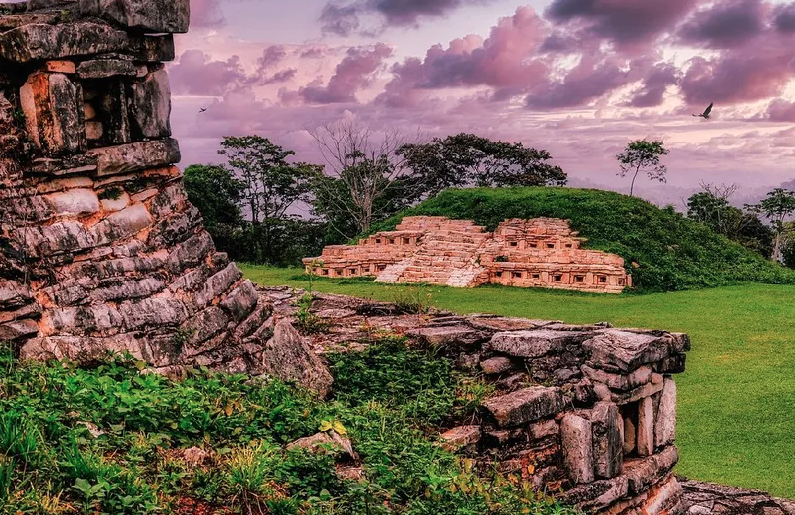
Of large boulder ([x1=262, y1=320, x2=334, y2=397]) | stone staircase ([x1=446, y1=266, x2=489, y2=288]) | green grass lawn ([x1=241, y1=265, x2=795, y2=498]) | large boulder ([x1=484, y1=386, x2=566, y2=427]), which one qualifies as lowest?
green grass lawn ([x1=241, y1=265, x2=795, y2=498])

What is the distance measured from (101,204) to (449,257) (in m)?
16.8

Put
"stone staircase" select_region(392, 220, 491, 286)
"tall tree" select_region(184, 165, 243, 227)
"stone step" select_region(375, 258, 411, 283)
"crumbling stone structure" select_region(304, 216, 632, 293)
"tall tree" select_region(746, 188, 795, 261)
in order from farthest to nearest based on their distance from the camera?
"tall tree" select_region(746, 188, 795, 261) < "tall tree" select_region(184, 165, 243, 227) < "stone step" select_region(375, 258, 411, 283) < "stone staircase" select_region(392, 220, 491, 286) < "crumbling stone structure" select_region(304, 216, 632, 293)

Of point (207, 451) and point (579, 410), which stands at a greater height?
point (207, 451)

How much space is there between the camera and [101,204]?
550 cm

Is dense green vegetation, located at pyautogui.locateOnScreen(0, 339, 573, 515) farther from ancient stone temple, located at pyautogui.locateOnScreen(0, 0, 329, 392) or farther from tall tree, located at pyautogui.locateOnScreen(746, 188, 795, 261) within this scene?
tall tree, located at pyautogui.locateOnScreen(746, 188, 795, 261)

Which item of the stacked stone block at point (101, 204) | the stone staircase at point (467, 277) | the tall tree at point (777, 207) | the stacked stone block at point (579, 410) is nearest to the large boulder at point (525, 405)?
the stacked stone block at point (579, 410)

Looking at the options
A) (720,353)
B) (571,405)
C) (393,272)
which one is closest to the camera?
(571,405)

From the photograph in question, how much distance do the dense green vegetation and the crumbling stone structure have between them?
45.5 ft

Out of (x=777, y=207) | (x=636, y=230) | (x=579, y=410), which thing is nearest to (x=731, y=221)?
(x=777, y=207)

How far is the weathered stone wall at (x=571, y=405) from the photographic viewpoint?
559 centimetres

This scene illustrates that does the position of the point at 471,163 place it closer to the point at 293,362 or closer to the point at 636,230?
the point at 636,230

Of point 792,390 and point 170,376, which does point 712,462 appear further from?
point 170,376

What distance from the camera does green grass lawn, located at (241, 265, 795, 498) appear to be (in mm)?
8672

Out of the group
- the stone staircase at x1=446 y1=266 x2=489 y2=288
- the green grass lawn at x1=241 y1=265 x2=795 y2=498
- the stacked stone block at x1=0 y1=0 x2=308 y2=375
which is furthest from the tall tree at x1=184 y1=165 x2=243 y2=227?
the stacked stone block at x1=0 y1=0 x2=308 y2=375
